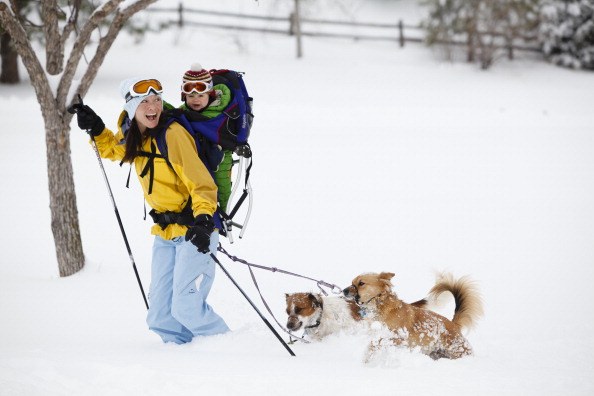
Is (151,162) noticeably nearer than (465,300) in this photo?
Yes

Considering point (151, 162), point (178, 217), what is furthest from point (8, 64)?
point (178, 217)

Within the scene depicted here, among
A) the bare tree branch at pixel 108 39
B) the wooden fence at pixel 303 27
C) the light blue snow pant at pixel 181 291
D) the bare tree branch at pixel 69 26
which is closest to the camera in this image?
the light blue snow pant at pixel 181 291

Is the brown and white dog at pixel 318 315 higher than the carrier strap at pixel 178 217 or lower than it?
lower

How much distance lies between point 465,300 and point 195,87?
8.81ft

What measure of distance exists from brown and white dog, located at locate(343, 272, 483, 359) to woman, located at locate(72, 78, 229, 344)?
3.78 feet

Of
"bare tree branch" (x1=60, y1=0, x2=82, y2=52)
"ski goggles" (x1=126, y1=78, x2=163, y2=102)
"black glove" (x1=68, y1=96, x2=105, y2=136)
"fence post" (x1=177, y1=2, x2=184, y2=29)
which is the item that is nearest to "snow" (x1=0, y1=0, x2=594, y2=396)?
"black glove" (x1=68, y1=96, x2=105, y2=136)

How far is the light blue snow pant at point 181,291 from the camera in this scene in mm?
3902

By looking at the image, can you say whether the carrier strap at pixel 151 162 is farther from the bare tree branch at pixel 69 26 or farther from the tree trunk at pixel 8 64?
the tree trunk at pixel 8 64

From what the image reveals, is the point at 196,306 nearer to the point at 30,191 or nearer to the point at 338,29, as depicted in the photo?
the point at 30,191

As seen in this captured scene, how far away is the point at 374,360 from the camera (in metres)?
3.83

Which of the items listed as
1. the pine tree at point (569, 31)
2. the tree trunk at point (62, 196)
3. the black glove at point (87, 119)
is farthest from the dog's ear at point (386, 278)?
the pine tree at point (569, 31)

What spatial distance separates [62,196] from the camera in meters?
5.82

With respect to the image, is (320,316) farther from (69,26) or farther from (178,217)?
(69,26)

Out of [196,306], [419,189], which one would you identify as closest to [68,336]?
[196,306]
